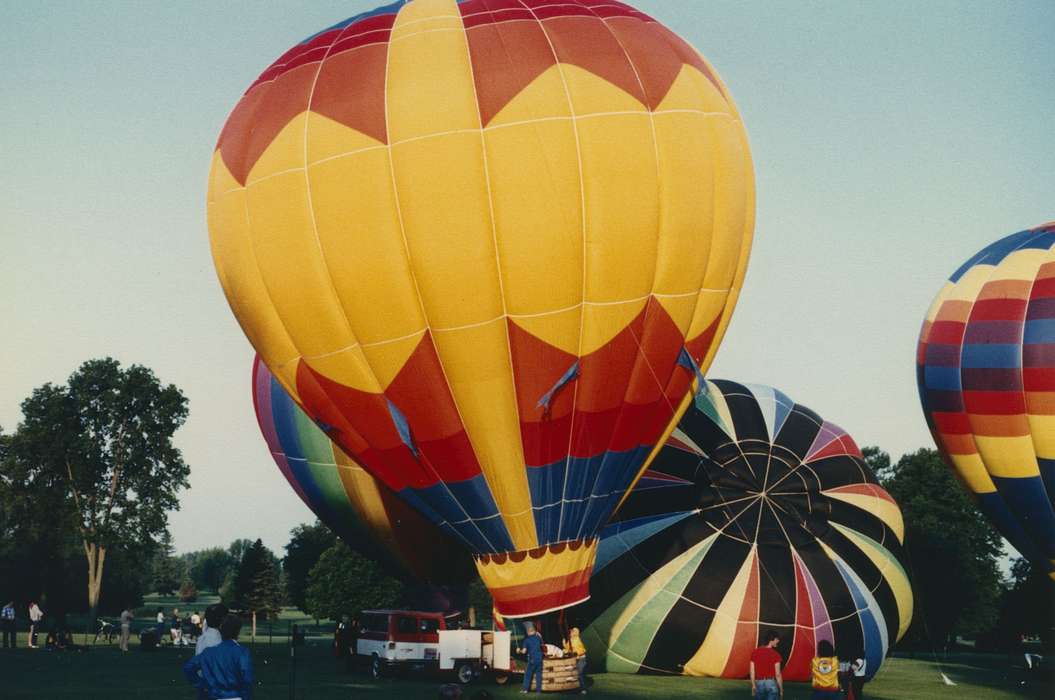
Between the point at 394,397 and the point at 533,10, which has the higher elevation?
the point at 533,10

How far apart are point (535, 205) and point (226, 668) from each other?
24.7ft

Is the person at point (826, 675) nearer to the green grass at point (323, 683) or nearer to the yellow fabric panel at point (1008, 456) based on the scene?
the green grass at point (323, 683)

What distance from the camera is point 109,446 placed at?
36.0 m

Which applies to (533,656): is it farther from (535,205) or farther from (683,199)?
(683,199)

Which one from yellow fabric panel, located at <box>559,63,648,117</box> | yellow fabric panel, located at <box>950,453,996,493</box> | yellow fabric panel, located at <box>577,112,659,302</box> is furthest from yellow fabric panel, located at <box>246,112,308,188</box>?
yellow fabric panel, located at <box>950,453,996,493</box>

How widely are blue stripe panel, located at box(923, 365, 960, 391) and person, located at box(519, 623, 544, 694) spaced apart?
10340 millimetres

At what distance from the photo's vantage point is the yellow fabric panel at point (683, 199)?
44.6 ft

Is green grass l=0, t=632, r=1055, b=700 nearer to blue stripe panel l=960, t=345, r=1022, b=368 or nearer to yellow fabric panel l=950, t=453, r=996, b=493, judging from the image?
yellow fabric panel l=950, t=453, r=996, b=493

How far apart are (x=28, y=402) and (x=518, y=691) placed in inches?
1002

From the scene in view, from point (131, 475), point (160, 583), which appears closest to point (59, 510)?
point (131, 475)

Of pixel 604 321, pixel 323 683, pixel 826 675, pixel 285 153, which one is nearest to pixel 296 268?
pixel 285 153

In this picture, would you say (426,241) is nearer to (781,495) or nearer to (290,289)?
(290,289)

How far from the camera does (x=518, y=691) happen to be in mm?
15102

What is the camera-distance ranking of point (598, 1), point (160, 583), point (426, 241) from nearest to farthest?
point (426, 241) < point (598, 1) < point (160, 583)
